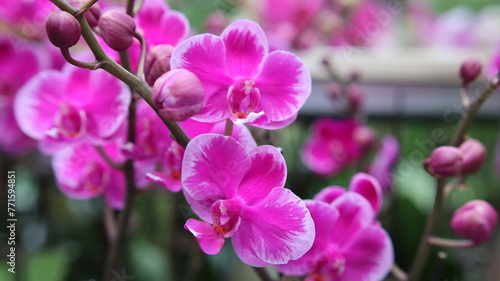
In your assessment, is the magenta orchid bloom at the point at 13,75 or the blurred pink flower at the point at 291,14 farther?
the blurred pink flower at the point at 291,14

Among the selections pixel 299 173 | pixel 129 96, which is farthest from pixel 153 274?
pixel 129 96

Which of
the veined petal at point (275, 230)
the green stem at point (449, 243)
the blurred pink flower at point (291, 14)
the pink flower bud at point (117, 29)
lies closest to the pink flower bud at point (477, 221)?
the green stem at point (449, 243)

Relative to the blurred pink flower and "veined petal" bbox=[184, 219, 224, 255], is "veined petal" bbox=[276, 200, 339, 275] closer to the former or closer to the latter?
"veined petal" bbox=[184, 219, 224, 255]

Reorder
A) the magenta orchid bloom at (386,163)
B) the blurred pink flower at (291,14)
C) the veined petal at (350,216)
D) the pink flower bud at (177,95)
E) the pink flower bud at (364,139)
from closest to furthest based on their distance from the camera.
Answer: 1. the pink flower bud at (177,95)
2. the veined petal at (350,216)
3. the magenta orchid bloom at (386,163)
4. the pink flower bud at (364,139)
5. the blurred pink flower at (291,14)

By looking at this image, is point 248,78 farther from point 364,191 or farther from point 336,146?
point 336,146

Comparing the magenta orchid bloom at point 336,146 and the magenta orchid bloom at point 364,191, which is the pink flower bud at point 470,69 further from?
the magenta orchid bloom at point 336,146

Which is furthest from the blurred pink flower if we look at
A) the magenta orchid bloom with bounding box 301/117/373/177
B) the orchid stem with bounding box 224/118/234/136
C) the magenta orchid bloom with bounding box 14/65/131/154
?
the orchid stem with bounding box 224/118/234/136

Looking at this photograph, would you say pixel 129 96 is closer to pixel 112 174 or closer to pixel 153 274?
pixel 112 174
